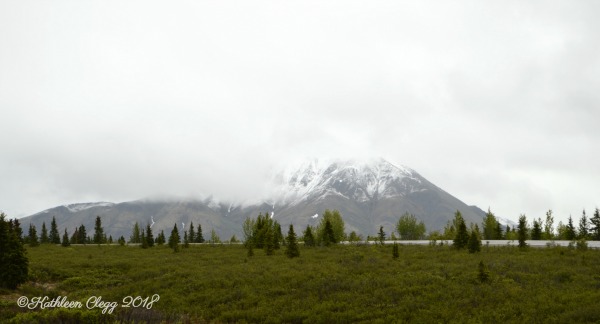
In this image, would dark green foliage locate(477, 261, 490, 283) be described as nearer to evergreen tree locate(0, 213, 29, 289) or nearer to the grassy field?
the grassy field

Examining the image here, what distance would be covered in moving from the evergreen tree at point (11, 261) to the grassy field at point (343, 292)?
35.7 inches

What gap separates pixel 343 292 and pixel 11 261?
25.7m

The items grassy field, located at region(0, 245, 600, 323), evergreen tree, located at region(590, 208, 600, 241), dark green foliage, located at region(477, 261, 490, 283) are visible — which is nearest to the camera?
grassy field, located at region(0, 245, 600, 323)

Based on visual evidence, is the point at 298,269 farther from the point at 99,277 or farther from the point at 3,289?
the point at 3,289

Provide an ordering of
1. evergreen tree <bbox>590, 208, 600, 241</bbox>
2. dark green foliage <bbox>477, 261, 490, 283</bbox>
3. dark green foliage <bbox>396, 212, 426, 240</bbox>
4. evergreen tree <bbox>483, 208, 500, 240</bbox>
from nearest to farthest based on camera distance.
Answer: dark green foliage <bbox>477, 261, 490, 283</bbox> < evergreen tree <bbox>590, 208, 600, 241</bbox> < evergreen tree <bbox>483, 208, 500, 240</bbox> < dark green foliage <bbox>396, 212, 426, 240</bbox>

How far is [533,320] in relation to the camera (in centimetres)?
1645

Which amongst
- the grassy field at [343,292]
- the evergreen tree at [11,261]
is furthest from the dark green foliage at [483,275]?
the evergreen tree at [11,261]

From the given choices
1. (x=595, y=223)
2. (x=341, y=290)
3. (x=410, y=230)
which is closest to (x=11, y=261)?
(x=341, y=290)

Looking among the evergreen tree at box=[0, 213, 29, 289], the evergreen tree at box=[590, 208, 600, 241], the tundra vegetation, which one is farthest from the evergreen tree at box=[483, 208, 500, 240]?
the evergreen tree at box=[0, 213, 29, 289]

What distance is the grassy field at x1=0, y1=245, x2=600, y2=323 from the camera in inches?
720

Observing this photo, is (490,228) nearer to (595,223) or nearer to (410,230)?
(595,223)

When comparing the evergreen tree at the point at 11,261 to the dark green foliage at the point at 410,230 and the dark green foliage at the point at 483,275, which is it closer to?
the dark green foliage at the point at 483,275

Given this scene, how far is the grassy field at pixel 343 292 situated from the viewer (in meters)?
18.3

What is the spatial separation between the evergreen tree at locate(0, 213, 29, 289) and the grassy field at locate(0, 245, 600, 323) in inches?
35.7
